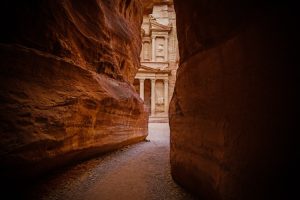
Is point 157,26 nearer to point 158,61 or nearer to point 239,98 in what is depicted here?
point 158,61

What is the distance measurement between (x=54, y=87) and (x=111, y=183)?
2.12m

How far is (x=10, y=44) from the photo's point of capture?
305cm

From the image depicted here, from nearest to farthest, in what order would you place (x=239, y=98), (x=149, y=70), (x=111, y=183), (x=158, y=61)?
1. (x=239, y=98)
2. (x=111, y=183)
3. (x=149, y=70)
4. (x=158, y=61)

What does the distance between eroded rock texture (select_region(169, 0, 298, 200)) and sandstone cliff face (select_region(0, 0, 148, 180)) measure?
2.29 metres

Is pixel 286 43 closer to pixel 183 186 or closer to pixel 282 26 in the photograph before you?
pixel 282 26

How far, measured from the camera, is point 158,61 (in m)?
34.2

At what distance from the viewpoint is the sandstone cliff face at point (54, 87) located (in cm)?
251

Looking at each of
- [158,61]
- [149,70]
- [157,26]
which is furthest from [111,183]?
[157,26]

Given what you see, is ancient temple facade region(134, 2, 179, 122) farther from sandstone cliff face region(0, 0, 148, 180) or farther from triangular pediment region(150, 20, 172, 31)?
sandstone cliff face region(0, 0, 148, 180)

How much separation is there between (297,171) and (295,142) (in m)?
0.23

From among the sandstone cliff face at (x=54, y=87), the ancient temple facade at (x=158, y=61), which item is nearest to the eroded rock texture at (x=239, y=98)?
the sandstone cliff face at (x=54, y=87)

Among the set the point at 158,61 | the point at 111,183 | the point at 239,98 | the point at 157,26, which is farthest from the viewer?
the point at 157,26

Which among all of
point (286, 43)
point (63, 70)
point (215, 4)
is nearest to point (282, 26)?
point (286, 43)

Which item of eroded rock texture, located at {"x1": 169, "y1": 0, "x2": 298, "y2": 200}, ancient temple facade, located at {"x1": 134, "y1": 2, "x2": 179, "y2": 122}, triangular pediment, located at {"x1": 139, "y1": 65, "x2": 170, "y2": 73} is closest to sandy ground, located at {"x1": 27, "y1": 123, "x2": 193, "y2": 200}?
eroded rock texture, located at {"x1": 169, "y1": 0, "x2": 298, "y2": 200}
